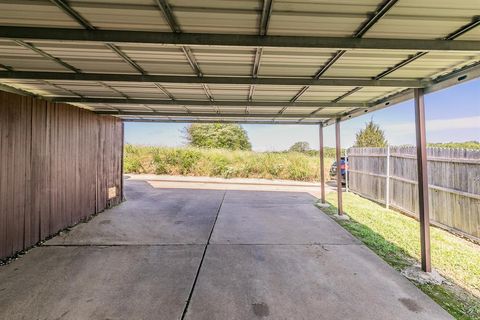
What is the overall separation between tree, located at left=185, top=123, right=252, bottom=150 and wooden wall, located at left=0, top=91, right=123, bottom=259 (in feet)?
70.3

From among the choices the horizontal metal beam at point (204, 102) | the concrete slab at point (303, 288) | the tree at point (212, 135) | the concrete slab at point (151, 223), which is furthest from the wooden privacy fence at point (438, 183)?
the tree at point (212, 135)

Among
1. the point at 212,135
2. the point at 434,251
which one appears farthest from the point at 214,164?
the point at 212,135

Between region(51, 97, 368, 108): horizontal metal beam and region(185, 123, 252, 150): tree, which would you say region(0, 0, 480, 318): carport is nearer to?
region(51, 97, 368, 108): horizontal metal beam

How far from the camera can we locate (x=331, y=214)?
278 inches

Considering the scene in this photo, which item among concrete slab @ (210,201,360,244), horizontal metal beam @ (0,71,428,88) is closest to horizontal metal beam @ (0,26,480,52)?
horizontal metal beam @ (0,71,428,88)

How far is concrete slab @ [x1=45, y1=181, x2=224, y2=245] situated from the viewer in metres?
4.85

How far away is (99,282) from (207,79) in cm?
299

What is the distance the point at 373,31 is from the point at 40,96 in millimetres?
5472

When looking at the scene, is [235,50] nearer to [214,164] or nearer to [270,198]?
[270,198]

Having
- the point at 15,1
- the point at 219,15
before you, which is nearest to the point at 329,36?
the point at 219,15

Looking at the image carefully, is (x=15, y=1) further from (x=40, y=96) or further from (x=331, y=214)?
(x=331, y=214)

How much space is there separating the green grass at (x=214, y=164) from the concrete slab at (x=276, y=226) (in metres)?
7.65

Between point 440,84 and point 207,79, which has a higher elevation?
point 207,79

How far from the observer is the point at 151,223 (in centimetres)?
604
